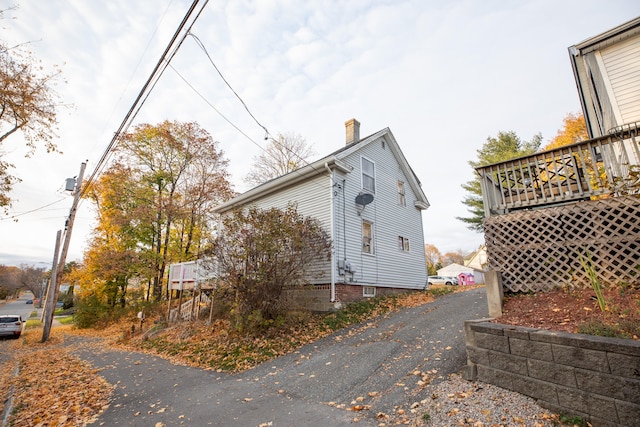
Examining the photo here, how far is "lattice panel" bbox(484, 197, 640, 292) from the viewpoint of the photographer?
4.43 m

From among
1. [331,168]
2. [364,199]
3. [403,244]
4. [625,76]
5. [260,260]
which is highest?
[625,76]

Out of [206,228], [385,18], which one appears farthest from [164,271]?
[385,18]

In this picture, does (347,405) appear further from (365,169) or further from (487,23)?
(365,169)

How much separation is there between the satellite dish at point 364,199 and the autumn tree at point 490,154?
18824mm

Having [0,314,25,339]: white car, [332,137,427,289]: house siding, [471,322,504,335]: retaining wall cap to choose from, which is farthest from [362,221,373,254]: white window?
[0,314,25,339]: white car

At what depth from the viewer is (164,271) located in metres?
20.0

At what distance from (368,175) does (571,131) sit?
21037 mm

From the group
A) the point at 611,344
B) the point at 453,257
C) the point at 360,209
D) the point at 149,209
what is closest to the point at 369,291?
the point at 360,209

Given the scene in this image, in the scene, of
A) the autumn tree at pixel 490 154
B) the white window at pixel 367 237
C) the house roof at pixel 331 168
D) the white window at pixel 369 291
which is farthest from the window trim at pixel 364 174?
the autumn tree at pixel 490 154

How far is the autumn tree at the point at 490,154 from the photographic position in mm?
27047

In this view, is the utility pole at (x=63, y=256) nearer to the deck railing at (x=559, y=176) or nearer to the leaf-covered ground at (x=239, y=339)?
the leaf-covered ground at (x=239, y=339)

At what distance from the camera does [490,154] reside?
28.4m

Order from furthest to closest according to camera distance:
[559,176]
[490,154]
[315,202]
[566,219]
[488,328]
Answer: [490,154] → [315,202] → [559,176] → [566,219] → [488,328]

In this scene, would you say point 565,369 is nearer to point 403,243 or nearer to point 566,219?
point 566,219
